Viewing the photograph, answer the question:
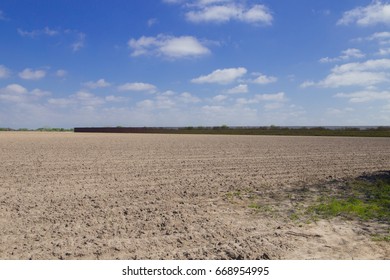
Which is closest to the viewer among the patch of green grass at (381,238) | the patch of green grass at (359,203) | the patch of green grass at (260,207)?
the patch of green grass at (381,238)

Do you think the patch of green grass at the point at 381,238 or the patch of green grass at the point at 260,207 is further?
the patch of green grass at the point at 260,207

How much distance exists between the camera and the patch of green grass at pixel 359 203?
8312mm

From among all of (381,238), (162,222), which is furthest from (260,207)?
(381,238)

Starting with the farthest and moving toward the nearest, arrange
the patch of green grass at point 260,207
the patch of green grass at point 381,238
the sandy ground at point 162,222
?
the patch of green grass at point 260,207 → the patch of green grass at point 381,238 → the sandy ground at point 162,222

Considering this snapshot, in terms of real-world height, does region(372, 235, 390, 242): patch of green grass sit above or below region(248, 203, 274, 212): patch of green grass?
below

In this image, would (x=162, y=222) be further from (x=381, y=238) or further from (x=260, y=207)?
(x=381, y=238)

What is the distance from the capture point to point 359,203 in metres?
9.52

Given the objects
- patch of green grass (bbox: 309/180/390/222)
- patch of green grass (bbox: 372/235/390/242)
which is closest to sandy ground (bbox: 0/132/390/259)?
patch of green grass (bbox: 372/235/390/242)

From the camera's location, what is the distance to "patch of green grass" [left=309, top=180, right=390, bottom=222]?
8.31 metres

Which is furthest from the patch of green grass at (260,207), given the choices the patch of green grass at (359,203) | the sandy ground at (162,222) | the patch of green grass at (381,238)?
the patch of green grass at (381,238)

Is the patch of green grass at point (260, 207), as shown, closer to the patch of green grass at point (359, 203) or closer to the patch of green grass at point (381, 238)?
the patch of green grass at point (359, 203)

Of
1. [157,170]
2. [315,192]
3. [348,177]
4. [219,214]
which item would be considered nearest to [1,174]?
[157,170]

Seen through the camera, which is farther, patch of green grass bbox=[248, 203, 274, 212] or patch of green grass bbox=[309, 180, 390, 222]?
patch of green grass bbox=[248, 203, 274, 212]

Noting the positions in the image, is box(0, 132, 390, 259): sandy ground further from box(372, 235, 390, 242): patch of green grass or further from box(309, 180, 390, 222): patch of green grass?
box(309, 180, 390, 222): patch of green grass
